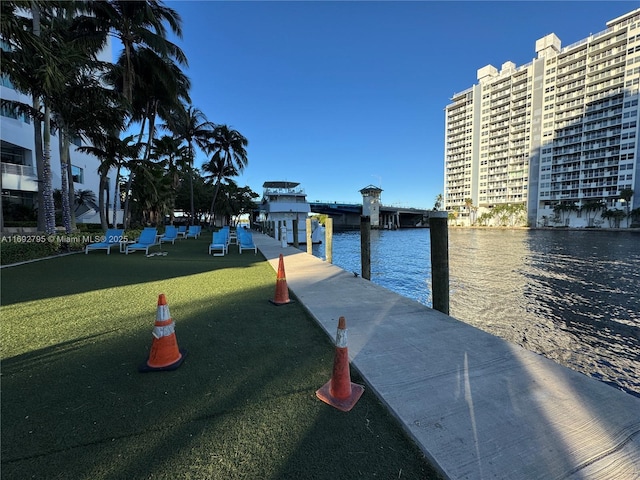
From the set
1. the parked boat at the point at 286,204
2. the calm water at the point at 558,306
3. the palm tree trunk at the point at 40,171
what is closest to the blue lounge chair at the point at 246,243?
the calm water at the point at 558,306

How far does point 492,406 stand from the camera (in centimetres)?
237

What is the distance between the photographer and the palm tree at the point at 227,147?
1420 inches

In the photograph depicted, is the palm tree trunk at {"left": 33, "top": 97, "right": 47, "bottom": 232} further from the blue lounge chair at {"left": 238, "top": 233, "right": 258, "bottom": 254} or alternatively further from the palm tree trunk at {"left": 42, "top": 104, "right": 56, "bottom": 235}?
the blue lounge chair at {"left": 238, "top": 233, "right": 258, "bottom": 254}

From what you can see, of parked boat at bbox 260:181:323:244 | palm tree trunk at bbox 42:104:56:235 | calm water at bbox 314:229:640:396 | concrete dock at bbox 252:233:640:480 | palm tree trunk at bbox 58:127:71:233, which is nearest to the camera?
concrete dock at bbox 252:233:640:480

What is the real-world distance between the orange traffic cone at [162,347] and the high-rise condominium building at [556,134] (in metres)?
90.9

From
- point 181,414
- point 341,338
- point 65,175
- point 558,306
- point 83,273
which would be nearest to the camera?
point 181,414

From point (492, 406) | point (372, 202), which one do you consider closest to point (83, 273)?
point (492, 406)

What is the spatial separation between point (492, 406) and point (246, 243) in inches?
488

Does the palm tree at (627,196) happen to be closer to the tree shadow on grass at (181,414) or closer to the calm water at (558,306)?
the calm water at (558,306)

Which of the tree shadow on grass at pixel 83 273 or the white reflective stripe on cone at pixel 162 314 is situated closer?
the white reflective stripe on cone at pixel 162 314

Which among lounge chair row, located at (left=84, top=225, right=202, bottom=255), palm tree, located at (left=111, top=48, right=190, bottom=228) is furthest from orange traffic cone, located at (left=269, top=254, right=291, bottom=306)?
palm tree, located at (left=111, top=48, right=190, bottom=228)

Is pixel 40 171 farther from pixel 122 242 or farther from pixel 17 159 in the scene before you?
pixel 17 159

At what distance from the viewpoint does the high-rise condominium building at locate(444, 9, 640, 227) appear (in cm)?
6850

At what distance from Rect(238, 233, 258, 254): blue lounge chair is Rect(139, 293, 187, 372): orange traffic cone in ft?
34.3
